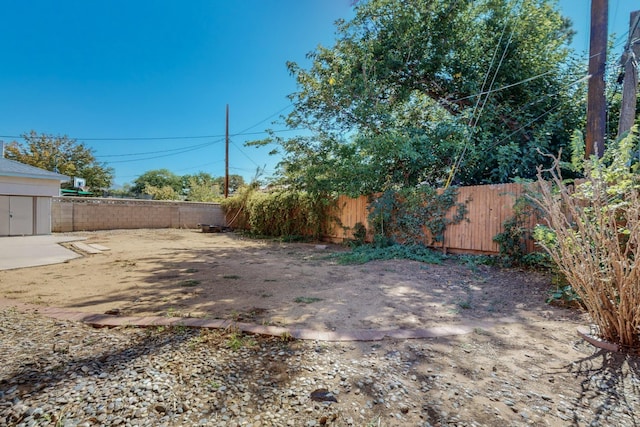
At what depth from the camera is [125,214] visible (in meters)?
12.9

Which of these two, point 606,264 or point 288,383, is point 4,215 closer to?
point 288,383

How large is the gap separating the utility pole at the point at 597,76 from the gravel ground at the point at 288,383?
4165mm

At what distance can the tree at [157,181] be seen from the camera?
112 feet

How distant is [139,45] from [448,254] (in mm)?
12582

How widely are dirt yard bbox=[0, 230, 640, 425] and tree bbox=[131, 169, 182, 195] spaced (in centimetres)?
3274

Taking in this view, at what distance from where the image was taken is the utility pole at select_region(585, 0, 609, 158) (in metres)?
4.54

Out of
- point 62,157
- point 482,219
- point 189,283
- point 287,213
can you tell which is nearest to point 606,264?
point 482,219

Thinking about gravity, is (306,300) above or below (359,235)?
below

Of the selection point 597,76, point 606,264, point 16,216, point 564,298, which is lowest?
point 564,298

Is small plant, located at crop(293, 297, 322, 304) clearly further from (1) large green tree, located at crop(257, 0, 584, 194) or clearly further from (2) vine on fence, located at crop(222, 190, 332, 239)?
(2) vine on fence, located at crop(222, 190, 332, 239)

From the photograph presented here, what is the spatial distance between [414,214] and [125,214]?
42.4 feet

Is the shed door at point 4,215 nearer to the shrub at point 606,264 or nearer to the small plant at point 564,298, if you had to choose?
the shrub at point 606,264

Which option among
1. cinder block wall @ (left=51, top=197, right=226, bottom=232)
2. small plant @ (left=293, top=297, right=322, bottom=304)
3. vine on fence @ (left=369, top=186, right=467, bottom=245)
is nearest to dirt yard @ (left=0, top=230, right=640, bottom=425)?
small plant @ (left=293, top=297, right=322, bottom=304)

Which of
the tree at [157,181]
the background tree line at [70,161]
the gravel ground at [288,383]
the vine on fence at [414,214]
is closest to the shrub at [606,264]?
the gravel ground at [288,383]
